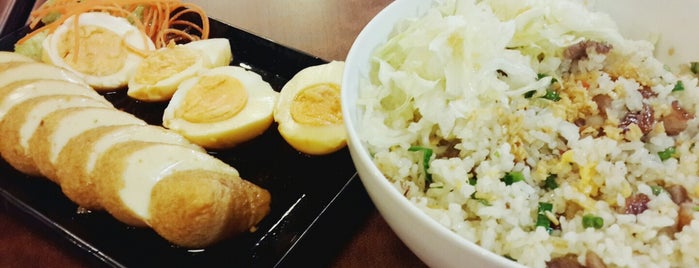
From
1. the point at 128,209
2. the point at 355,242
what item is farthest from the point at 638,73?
the point at 128,209

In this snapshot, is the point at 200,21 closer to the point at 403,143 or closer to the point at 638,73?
the point at 403,143

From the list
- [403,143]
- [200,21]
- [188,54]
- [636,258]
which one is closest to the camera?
[636,258]

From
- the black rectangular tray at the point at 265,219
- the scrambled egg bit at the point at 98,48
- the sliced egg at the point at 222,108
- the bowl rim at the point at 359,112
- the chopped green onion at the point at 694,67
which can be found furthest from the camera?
the scrambled egg bit at the point at 98,48

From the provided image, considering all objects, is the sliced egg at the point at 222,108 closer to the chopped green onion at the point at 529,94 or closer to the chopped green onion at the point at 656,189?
the chopped green onion at the point at 529,94

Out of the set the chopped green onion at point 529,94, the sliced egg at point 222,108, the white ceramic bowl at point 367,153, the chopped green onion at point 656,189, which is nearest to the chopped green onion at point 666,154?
the chopped green onion at point 656,189

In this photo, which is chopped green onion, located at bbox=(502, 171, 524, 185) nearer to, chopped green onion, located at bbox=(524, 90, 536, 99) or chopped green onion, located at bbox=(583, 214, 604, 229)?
chopped green onion, located at bbox=(583, 214, 604, 229)
